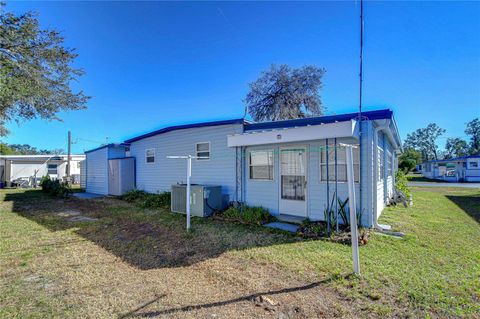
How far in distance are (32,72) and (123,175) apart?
5611mm

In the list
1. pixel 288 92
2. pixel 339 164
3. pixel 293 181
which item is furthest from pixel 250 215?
pixel 288 92

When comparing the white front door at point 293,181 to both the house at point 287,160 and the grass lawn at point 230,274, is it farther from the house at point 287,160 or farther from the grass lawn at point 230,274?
the grass lawn at point 230,274

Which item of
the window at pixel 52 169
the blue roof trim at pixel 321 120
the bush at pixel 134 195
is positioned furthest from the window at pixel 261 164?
the window at pixel 52 169

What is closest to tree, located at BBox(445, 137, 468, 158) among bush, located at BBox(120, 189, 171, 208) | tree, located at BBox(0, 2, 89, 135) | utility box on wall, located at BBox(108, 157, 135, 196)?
bush, located at BBox(120, 189, 171, 208)

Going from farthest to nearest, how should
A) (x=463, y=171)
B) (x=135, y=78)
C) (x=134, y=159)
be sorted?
(x=463, y=171)
(x=135, y=78)
(x=134, y=159)

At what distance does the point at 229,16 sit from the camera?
11.1m

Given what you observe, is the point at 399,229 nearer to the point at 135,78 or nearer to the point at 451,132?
the point at 135,78

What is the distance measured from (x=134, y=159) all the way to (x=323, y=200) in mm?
10074

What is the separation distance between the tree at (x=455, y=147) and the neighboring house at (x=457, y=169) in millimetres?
34339

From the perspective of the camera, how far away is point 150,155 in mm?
12078

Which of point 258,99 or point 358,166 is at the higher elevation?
point 258,99

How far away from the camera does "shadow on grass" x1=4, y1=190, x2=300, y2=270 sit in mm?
4559

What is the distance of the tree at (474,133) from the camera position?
5431 centimetres

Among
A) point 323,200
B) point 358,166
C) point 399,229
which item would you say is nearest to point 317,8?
point 358,166
